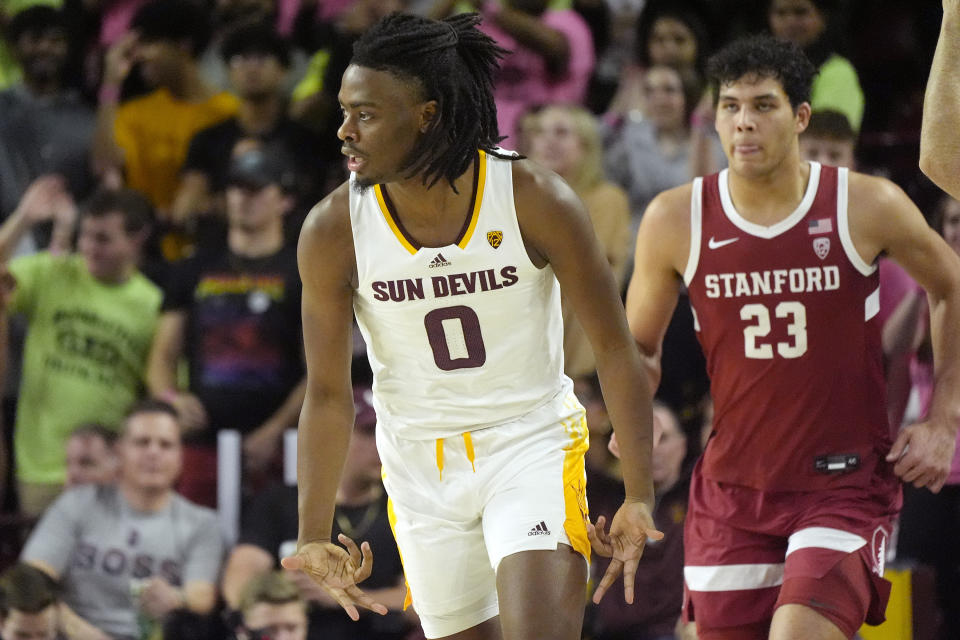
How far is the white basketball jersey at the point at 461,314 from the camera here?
3.57m

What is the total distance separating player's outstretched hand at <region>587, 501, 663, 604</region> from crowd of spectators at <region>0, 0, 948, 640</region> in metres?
1.95

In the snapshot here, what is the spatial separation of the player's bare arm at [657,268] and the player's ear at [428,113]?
1.09m

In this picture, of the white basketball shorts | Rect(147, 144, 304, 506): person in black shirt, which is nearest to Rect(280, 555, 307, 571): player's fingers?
the white basketball shorts

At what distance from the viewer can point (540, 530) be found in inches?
138

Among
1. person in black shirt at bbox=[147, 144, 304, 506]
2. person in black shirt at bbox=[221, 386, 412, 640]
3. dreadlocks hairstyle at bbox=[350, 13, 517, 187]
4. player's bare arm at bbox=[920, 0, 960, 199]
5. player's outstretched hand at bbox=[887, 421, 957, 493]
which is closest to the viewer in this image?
player's bare arm at bbox=[920, 0, 960, 199]

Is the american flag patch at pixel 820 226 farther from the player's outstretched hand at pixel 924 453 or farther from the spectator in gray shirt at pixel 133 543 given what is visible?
the spectator in gray shirt at pixel 133 543

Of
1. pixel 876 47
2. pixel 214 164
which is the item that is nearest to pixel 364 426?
pixel 214 164

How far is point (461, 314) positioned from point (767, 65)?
4.68 feet

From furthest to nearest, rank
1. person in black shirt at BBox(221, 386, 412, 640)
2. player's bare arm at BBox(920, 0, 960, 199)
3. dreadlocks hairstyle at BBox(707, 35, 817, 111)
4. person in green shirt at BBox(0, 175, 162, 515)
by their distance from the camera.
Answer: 1. person in green shirt at BBox(0, 175, 162, 515)
2. person in black shirt at BBox(221, 386, 412, 640)
3. dreadlocks hairstyle at BBox(707, 35, 817, 111)
4. player's bare arm at BBox(920, 0, 960, 199)

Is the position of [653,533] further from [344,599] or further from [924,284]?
[924,284]

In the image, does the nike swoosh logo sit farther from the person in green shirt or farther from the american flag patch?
the person in green shirt

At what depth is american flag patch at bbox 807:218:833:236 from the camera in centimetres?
423

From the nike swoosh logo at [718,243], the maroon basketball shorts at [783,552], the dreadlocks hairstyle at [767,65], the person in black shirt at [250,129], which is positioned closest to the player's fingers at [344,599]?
the maroon basketball shorts at [783,552]

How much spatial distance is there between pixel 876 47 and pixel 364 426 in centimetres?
340
